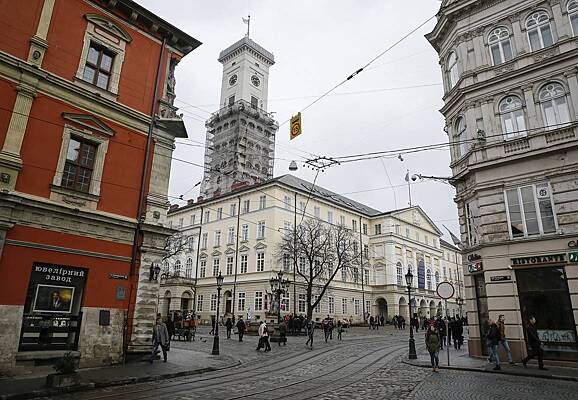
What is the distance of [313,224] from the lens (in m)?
50.6

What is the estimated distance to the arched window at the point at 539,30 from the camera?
17.5 m

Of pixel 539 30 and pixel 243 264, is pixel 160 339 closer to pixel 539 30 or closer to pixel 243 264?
pixel 539 30

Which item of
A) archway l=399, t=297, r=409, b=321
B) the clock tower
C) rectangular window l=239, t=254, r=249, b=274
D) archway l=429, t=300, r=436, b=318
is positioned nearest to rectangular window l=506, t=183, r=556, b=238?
rectangular window l=239, t=254, r=249, b=274

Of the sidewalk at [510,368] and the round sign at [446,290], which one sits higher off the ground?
the round sign at [446,290]

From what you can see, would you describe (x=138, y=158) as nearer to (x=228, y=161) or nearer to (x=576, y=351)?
(x=576, y=351)

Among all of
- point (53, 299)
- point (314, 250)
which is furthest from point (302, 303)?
point (53, 299)

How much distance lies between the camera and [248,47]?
83.2 m

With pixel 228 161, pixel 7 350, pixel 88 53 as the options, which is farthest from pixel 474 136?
pixel 228 161

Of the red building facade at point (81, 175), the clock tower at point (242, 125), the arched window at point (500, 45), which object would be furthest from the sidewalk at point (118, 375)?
the clock tower at point (242, 125)

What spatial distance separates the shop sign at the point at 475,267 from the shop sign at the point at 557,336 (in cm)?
321

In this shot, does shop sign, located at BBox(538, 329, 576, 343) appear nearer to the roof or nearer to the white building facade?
the white building facade

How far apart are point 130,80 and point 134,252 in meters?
7.31

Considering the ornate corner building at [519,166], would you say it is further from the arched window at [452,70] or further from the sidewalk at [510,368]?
the sidewalk at [510,368]

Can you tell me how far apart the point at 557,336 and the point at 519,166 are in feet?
22.2
